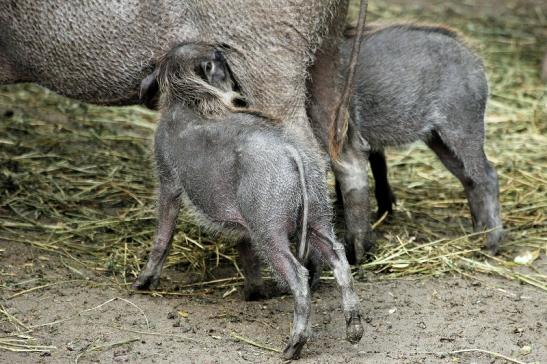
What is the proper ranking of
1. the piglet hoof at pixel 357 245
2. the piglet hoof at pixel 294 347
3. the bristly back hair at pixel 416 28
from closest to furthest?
the piglet hoof at pixel 294 347 < the piglet hoof at pixel 357 245 < the bristly back hair at pixel 416 28

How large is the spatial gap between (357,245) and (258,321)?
83cm

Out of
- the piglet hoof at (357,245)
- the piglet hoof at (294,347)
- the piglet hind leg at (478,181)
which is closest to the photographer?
the piglet hoof at (294,347)

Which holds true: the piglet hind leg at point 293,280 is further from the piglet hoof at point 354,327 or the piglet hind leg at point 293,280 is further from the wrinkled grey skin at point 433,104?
the wrinkled grey skin at point 433,104

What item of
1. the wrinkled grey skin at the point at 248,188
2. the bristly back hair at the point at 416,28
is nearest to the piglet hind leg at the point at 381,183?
the bristly back hair at the point at 416,28

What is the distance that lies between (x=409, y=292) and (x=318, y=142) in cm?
80

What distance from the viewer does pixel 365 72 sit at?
5051 millimetres

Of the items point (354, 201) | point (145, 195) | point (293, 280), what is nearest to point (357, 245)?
point (354, 201)

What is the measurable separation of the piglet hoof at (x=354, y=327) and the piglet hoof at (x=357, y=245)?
0.98m

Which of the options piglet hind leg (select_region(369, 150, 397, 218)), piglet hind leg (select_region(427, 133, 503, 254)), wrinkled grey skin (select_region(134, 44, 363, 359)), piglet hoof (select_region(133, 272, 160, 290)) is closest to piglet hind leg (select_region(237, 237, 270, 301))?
wrinkled grey skin (select_region(134, 44, 363, 359))

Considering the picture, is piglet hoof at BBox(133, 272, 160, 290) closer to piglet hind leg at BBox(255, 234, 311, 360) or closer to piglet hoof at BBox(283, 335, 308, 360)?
piglet hind leg at BBox(255, 234, 311, 360)

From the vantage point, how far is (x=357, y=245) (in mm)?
4715

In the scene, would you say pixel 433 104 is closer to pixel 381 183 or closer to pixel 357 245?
pixel 381 183

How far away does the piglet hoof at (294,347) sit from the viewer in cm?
364

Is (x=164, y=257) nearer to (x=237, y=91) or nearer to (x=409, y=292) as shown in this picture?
(x=237, y=91)
